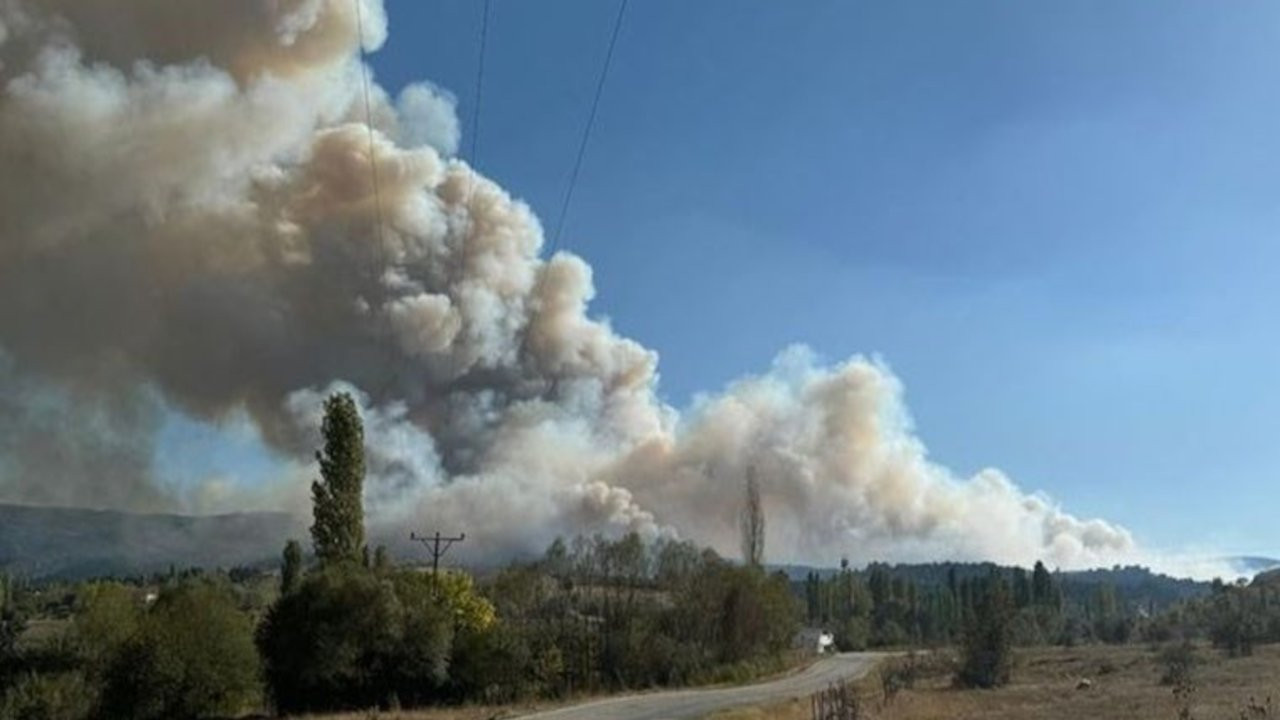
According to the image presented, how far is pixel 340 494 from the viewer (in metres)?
82.2

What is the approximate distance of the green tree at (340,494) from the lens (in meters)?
80.7

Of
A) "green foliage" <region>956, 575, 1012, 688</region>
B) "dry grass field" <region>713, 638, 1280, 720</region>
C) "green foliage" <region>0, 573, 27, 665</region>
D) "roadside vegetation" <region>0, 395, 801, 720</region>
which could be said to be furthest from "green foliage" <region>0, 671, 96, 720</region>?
"green foliage" <region>956, 575, 1012, 688</region>

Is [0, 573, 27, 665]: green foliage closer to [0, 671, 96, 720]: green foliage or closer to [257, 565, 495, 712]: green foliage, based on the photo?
[0, 671, 96, 720]: green foliage

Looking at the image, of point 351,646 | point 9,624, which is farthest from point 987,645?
point 9,624

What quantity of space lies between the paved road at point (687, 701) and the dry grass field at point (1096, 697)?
242 cm

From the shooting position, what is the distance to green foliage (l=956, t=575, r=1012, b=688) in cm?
7869

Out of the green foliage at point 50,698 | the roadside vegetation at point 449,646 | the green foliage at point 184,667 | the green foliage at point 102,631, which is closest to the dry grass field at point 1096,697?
the roadside vegetation at point 449,646

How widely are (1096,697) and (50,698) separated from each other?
47647 mm

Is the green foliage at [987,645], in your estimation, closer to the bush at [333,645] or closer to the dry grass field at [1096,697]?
the dry grass field at [1096,697]

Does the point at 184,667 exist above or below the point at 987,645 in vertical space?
below

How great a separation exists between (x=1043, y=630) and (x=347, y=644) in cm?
11847

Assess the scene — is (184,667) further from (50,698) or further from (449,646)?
(449,646)

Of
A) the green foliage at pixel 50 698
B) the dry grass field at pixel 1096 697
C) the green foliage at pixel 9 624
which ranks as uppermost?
the green foliage at pixel 9 624

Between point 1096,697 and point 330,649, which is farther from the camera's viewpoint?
point 330,649
